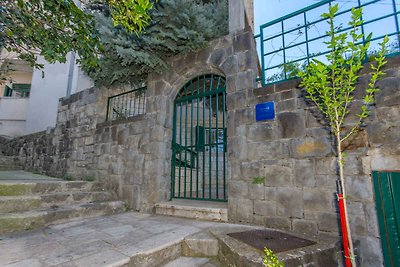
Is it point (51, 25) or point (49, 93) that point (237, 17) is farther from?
point (49, 93)

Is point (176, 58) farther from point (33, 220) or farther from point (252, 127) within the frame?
point (33, 220)

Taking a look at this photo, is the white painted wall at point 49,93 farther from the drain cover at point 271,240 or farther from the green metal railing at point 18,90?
the drain cover at point 271,240

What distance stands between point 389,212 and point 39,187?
5.24 meters

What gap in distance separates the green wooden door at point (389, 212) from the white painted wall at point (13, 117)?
47.9 ft

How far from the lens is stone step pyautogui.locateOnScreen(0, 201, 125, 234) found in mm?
2986

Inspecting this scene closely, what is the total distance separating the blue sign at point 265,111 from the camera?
134 inches

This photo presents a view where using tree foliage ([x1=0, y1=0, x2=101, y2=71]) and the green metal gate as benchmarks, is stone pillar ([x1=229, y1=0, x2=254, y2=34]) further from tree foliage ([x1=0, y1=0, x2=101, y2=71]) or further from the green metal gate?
tree foliage ([x1=0, y1=0, x2=101, y2=71])

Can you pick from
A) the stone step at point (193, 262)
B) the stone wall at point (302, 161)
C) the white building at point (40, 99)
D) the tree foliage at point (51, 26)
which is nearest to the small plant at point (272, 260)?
the stone step at point (193, 262)

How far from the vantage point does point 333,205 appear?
2789 millimetres

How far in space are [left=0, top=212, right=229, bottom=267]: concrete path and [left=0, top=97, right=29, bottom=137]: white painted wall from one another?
1128cm

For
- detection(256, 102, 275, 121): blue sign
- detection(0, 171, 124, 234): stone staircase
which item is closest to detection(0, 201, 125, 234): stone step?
detection(0, 171, 124, 234): stone staircase

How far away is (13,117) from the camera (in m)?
11.7

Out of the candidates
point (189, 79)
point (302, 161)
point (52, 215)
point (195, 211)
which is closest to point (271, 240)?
point (302, 161)

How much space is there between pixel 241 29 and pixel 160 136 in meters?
2.61
